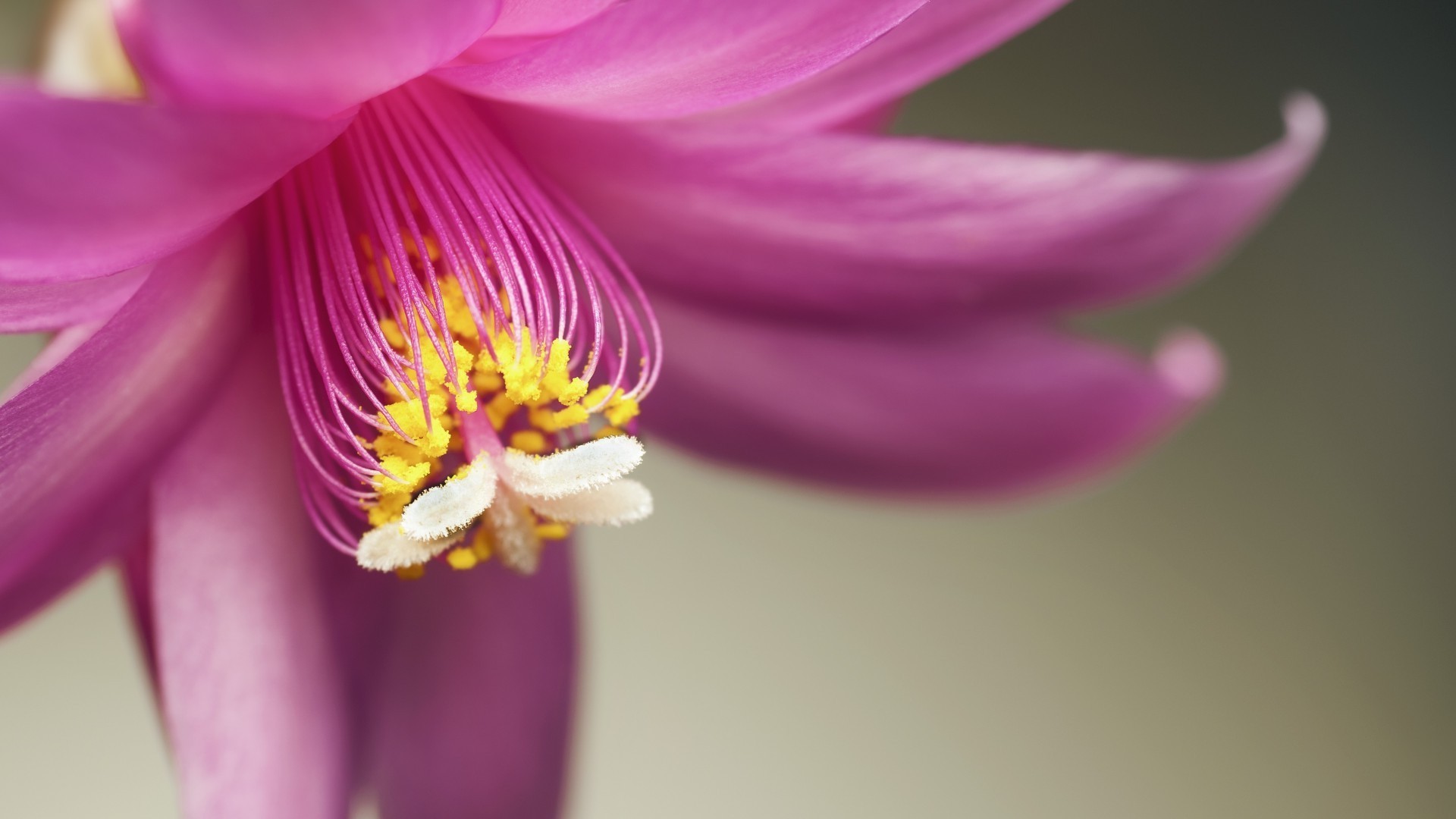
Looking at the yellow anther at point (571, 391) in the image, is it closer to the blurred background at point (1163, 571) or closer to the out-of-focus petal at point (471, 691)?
the out-of-focus petal at point (471, 691)

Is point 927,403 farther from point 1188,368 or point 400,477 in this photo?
point 400,477

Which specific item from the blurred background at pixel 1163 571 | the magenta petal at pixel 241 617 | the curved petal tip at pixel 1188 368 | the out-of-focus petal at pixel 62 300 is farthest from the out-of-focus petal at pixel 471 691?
the blurred background at pixel 1163 571

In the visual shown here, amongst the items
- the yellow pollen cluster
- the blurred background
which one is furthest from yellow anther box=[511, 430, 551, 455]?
the blurred background

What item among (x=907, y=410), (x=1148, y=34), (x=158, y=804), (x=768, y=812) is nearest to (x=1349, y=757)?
(x=768, y=812)

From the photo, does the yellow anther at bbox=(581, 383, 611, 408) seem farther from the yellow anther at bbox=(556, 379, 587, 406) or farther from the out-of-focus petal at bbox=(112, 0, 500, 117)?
the out-of-focus petal at bbox=(112, 0, 500, 117)

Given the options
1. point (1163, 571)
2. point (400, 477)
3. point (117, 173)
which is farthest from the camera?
point (1163, 571)

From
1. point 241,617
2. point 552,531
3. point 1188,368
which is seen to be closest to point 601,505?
point 552,531

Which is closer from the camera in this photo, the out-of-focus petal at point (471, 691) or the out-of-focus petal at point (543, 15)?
the out-of-focus petal at point (543, 15)
